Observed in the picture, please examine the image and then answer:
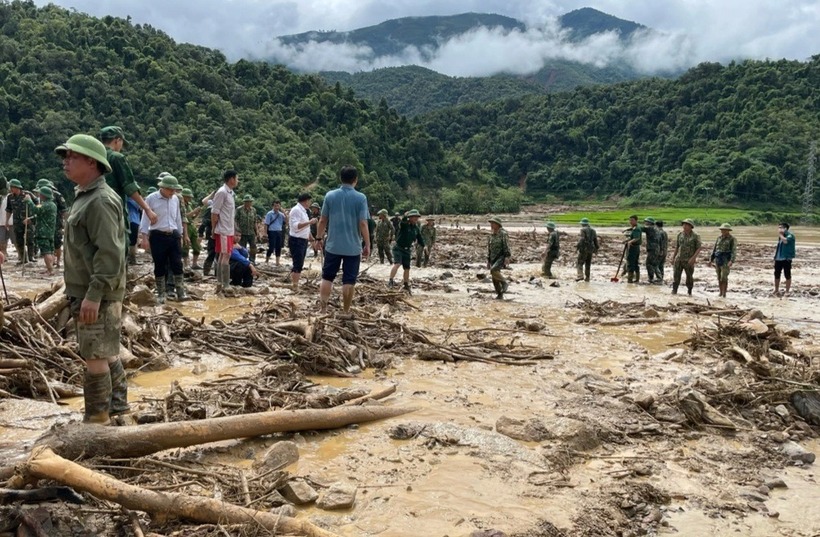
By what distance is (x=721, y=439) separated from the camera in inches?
186

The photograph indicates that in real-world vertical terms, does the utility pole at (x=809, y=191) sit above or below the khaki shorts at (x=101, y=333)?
above

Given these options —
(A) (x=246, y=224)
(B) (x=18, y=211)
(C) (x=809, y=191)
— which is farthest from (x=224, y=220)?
(C) (x=809, y=191)

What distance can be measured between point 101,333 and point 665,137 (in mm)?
96347

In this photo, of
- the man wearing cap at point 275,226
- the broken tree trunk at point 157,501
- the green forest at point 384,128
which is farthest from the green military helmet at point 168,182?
the green forest at point 384,128

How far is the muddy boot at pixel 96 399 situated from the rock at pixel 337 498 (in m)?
1.46

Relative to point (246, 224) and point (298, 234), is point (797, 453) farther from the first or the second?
point (246, 224)

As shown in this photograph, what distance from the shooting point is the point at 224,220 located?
9.22 m

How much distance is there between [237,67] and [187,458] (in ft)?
230

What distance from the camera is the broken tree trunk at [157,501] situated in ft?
8.73

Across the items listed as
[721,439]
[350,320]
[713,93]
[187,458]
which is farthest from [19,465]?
[713,93]

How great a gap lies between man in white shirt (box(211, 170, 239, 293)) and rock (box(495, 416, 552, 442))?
6.03m

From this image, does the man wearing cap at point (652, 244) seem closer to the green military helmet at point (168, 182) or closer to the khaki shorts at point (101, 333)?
the green military helmet at point (168, 182)

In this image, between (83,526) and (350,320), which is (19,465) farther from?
(350,320)

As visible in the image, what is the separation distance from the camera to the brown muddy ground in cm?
328
